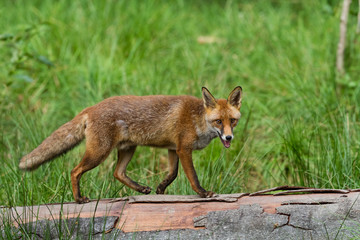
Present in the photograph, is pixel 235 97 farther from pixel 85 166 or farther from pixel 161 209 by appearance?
pixel 85 166

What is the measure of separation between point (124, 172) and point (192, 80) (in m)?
3.42

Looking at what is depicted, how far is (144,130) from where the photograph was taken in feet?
17.2

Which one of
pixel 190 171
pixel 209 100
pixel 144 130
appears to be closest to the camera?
pixel 190 171

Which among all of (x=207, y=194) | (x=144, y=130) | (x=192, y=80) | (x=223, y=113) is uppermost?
(x=223, y=113)

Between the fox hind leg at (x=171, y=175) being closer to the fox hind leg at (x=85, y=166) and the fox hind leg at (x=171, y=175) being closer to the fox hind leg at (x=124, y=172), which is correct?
the fox hind leg at (x=124, y=172)

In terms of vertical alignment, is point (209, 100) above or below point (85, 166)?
above

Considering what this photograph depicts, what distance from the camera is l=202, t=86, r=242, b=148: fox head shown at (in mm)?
4934

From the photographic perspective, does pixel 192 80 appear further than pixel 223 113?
Yes

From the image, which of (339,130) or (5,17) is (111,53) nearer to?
(5,17)

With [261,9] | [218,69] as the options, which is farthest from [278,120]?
[261,9]

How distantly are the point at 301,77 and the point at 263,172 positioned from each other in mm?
2198

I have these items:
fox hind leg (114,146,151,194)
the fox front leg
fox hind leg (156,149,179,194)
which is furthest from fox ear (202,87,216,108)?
fox hind leg (114,146,151,194)

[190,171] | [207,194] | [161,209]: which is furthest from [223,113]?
[161,209]

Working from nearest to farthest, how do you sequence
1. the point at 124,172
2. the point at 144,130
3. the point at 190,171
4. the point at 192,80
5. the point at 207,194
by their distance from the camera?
the point at 207,194
the point at 190,171
the point at 144,130
the point at 124,172
the point at 192,80
